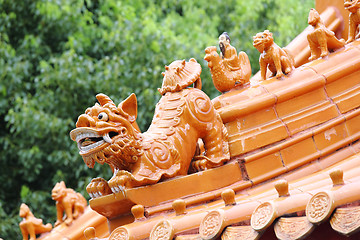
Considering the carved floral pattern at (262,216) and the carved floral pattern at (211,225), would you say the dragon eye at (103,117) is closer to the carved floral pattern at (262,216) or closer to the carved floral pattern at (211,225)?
the carved floral pattern at (211,225)

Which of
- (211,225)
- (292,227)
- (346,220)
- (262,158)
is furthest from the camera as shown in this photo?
(262,158)

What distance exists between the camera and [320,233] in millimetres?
3238

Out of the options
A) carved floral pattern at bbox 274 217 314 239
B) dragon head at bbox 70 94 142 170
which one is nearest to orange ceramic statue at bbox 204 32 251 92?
dragon head at bbox 70 94 142 170

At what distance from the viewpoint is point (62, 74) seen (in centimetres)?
959

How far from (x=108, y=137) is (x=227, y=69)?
91 cm

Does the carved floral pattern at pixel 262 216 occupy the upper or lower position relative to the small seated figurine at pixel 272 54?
lower

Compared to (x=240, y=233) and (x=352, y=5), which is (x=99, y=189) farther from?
(x=352, y=5)

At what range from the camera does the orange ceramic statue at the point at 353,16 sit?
4617 mm

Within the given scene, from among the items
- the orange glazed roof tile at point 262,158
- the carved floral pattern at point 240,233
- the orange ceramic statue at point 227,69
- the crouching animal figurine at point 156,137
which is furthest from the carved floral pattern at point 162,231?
the orange ceramic statue at point 227,69

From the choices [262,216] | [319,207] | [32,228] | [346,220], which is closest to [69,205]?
[32,228]

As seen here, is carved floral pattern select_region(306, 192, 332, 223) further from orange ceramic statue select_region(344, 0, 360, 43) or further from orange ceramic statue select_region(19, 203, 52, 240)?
orange ceramic statue select_region(19, 203, 52, 240)

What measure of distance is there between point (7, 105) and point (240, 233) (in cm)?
713

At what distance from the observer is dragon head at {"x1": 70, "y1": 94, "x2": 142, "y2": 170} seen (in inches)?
157

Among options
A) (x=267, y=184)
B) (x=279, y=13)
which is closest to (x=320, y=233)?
(x=267, y=184)
